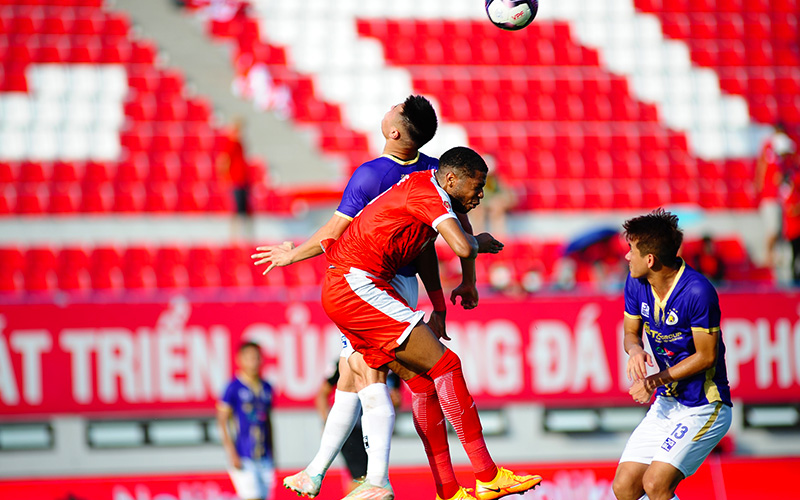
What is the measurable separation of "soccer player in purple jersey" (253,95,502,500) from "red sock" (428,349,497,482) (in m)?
0.20

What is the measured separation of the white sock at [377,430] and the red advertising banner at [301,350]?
436 centimetres

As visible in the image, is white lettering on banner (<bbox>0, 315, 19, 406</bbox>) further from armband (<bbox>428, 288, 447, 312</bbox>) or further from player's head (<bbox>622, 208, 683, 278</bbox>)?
player's head (<bbox>622, 208, 683, 278</bbox>)

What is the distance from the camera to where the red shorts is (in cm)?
470

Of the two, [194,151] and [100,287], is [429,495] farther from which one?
[194,151]

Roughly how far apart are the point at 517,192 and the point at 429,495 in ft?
21.7

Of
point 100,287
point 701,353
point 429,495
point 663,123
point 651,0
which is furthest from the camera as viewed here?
point 651,0

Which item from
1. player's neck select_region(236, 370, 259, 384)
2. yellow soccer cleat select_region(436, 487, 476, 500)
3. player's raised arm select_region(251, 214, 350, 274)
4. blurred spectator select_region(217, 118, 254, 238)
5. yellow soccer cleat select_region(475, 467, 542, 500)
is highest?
blurred spectator select_region(217, 118, 254, 238)

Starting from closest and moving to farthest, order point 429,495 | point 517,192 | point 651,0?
point 429,495, point 517,192, point 651,0

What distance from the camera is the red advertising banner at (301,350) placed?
8.98 meters

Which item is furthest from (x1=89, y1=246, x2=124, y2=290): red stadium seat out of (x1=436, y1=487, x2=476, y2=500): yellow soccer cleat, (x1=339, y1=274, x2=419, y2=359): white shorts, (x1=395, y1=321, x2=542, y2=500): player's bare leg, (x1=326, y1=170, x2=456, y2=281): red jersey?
(x1=436, y1=487, x2=476, y2=500): yellow soccer cleat

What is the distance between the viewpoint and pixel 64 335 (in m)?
8.97

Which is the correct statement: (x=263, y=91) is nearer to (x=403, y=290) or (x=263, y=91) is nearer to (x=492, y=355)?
(x=492, y=355)

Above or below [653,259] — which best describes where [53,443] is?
below

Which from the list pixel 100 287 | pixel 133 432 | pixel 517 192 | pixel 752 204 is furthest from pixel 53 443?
pixel 752 204
